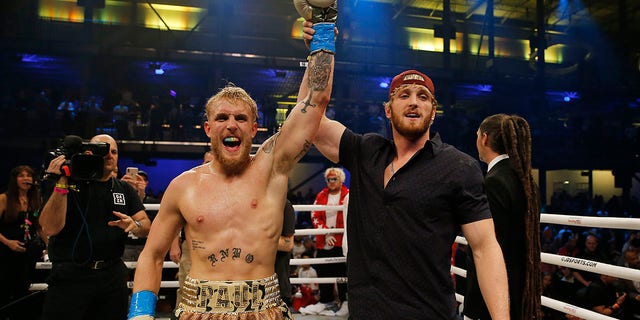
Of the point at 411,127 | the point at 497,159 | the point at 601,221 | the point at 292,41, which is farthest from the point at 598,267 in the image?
the point at 292,41

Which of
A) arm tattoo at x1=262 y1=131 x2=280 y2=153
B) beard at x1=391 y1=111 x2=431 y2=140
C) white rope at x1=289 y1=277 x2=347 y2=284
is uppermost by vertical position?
beard at x1=391 y1=111 x2=431 y2=140

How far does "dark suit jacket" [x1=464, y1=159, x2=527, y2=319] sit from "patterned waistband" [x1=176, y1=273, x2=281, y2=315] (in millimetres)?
1115

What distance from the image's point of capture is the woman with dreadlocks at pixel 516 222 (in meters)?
2.32

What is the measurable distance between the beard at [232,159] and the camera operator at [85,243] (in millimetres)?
1333

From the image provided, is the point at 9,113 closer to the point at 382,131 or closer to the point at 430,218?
the point at 382,131

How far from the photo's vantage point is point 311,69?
2.10m

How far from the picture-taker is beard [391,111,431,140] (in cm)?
197

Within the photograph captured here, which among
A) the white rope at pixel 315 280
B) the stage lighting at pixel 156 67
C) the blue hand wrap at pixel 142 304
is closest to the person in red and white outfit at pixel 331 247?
the white rope at pixel 315 280

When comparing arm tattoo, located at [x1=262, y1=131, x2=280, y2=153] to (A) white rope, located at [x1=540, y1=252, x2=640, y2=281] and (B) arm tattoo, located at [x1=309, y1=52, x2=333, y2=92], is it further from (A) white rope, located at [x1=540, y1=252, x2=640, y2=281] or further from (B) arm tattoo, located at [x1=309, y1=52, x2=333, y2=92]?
(A) white rope, located at [x1=540, y1=252, x2=640, y2=281]

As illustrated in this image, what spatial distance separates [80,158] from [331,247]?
2948 millimetres

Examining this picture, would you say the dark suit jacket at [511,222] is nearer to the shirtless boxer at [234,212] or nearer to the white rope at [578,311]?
the white rope at [578,311]

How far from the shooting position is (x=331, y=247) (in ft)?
17.3

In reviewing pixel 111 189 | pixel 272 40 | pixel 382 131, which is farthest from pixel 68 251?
pixel 272 40

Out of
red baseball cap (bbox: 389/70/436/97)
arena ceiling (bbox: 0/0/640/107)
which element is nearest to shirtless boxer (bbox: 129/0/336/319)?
red baseball cap (bbox: 389/70/436/97)
